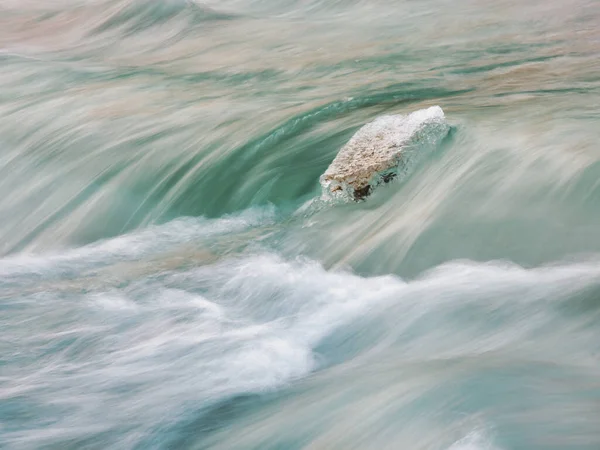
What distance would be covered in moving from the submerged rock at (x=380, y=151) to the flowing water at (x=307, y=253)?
8 centimetres

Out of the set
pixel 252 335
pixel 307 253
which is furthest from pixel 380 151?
pixel 252 335

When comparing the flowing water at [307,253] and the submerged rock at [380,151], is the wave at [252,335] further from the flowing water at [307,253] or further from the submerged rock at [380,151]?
the submerged rock at [380,151]

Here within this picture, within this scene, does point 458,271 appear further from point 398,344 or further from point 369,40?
point 369,40

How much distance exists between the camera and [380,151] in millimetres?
5137

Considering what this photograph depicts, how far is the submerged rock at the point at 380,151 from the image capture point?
5.09 metres

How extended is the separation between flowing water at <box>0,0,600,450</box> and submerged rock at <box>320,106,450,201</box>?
0.26ft

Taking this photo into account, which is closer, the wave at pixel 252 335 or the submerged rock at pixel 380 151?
the wave at pixel 252 335

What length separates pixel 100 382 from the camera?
4160 millimetres

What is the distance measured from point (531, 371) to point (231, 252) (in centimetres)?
216

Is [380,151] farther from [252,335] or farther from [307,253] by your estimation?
[252,335]

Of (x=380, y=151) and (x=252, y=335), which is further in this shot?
(x=380, y=151)

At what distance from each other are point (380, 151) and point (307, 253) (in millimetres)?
682

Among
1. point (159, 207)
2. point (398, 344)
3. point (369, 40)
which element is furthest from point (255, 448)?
point (369, 40)

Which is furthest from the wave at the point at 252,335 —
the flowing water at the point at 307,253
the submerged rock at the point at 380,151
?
the submerged rock at the point at 380,151
